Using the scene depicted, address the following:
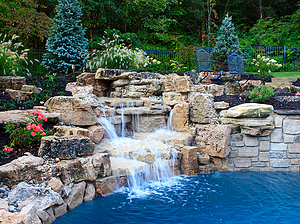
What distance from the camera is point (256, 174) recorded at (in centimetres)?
570

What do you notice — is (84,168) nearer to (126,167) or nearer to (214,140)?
(126,167)

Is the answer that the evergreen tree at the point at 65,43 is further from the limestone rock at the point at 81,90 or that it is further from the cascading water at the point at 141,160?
the cascading water at the point at 141,160

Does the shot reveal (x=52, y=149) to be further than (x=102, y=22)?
No

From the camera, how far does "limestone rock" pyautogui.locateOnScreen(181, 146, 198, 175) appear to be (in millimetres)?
5535

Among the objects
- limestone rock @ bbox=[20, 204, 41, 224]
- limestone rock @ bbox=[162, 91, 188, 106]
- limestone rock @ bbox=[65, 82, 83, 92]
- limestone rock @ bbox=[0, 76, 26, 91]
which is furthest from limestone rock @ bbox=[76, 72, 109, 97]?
limestone rock @ bbox=[20, 204, 41, 224]

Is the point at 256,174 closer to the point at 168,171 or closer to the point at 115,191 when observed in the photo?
the point at 168,171

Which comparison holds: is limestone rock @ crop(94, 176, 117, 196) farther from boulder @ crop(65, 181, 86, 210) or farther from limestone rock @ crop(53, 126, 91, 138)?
limestone rock @ crop(53, 126, 91, 138)

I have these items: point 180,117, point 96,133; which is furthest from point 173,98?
point 96,133

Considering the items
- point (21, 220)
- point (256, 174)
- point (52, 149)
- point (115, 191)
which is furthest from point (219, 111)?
point (21, 220)

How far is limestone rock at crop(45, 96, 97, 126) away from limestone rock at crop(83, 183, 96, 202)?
1619 mm

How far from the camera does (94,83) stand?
313 inches

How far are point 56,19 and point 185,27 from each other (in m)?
11.4

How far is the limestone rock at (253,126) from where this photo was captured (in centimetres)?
577

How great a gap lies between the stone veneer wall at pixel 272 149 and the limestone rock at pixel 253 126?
14cm
